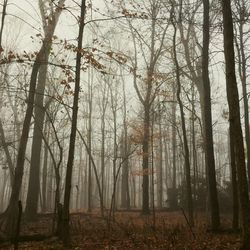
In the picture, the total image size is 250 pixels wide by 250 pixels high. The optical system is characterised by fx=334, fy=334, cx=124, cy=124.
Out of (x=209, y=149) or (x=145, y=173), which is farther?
(x=145, y=173)

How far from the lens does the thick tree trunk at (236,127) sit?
6832mm

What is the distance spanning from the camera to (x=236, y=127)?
7.19 m

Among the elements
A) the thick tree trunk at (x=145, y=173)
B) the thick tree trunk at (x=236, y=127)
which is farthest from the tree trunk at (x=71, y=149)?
the thick tree trunk at (x=145, y=173)

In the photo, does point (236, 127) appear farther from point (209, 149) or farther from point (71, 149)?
point (71, 149)

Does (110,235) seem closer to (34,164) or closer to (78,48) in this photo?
(78,48)

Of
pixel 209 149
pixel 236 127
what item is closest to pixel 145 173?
pixel 209 149

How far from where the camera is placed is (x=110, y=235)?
10.3m

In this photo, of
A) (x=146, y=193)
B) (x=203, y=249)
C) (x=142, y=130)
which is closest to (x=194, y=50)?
(x=142, y=130)

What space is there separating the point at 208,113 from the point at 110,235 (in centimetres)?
515

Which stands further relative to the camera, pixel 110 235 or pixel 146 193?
pixel 146 193

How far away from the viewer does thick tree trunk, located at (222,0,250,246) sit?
22.4ft

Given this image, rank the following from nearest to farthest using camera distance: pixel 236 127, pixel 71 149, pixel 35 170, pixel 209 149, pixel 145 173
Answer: pixel 236 127
pixel 71 149
pixel 209 149
pixel 35 170
pixel 145 173

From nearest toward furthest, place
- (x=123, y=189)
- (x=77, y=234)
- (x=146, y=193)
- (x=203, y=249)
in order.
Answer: (x=203, y=249)
(x=77, y=234)
(x=146, y=193)
(x=123, y=189)

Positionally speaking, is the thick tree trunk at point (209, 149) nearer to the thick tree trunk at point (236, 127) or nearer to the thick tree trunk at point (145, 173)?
the thick tree trunk at point (236, 127)
